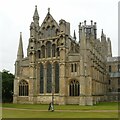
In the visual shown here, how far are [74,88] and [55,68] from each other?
8.12 m

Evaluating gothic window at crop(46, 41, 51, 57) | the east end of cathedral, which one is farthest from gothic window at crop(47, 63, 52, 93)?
gothic window at crop(46, 41, 51, 57)

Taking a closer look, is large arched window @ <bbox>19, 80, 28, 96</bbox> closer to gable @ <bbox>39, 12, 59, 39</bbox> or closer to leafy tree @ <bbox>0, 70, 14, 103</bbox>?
leafy tree @ <bbox>0, 70, 14, 103</bbox>

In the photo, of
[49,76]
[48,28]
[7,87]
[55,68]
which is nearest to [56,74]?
[55,68]

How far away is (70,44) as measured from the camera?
73938mm

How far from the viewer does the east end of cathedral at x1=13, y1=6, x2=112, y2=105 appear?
66.9 m

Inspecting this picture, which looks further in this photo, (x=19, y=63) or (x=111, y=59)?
(x=111, y=59)

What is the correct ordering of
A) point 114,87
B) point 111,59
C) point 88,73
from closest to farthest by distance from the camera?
point 88,73 → point 114,87 → point 111,59

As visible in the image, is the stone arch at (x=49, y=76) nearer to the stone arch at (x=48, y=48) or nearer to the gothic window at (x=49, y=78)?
the gothic window at (x=49, y=78)

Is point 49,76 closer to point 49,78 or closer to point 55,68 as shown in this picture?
point 49,78

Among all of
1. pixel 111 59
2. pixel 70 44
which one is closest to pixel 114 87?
pixel 111 59

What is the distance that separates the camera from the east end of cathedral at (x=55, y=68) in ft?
219

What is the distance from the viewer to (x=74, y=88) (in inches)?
2685

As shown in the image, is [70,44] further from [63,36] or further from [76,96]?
[76,96]

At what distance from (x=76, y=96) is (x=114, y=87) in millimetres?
41768
